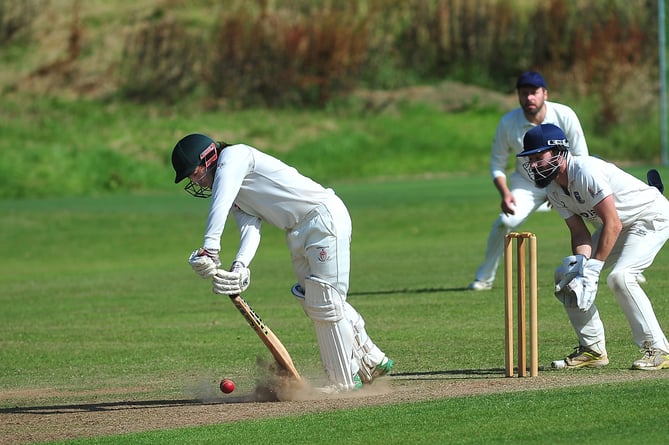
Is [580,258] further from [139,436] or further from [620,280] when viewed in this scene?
[139,436]

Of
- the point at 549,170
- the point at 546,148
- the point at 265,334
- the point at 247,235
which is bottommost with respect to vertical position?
the point at 265,334

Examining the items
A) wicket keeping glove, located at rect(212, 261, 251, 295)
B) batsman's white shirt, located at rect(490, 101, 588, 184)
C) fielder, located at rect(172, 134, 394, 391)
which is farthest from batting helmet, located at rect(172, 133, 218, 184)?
batsman's white shirt, located at rect(490, 101, 588, 184)

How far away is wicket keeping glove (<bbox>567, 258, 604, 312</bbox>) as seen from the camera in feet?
25.0

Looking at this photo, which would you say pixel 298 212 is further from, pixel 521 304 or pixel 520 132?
pixel 520 132

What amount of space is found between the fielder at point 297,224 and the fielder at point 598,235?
1359 millimetres

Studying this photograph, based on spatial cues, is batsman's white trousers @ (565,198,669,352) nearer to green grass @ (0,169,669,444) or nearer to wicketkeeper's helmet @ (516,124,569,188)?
green grass @ (0,169,669,444)

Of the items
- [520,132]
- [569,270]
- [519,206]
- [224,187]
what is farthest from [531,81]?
[224,187]

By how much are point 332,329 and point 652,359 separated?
208 centimetres

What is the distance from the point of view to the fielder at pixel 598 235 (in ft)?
25.2

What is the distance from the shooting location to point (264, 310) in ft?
41.8

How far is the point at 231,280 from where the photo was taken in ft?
24.0

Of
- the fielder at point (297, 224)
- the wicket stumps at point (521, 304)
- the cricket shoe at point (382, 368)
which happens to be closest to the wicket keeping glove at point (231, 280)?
the fielder at point (297, 224)

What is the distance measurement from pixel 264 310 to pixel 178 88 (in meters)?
28.6

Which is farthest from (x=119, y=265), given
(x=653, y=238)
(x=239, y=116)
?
(x=239, y=116)
